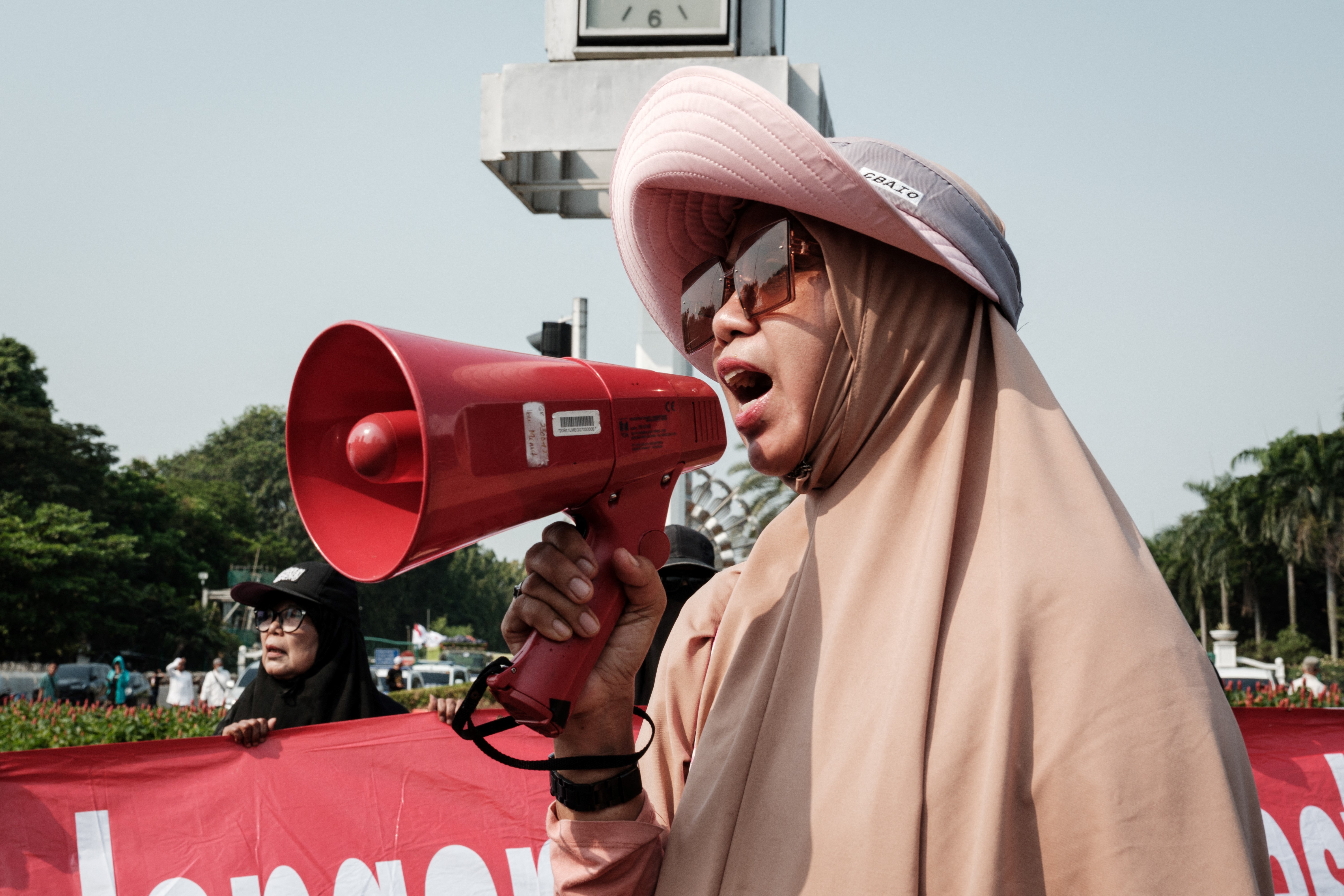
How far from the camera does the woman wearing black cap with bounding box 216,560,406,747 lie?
463cm

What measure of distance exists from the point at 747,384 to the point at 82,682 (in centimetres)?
3206

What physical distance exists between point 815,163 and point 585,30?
6639mm

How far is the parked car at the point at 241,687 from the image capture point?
558 centimetres

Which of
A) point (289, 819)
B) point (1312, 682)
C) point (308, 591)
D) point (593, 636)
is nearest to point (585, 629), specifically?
point (593, 636)

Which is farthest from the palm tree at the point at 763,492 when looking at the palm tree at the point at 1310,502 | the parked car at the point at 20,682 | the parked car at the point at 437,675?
the palm tree at the point at 1310,502

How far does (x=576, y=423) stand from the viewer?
1.40 metres

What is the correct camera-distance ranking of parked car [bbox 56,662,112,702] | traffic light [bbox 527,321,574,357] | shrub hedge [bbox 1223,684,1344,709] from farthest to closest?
parked car [bbox 56,662,112,702] → shrub hedge [bbox 1223,684,1344,709] → traffic light [bbox 527,321,574,357]

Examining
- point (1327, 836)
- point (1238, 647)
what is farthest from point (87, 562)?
point (1238, 647)

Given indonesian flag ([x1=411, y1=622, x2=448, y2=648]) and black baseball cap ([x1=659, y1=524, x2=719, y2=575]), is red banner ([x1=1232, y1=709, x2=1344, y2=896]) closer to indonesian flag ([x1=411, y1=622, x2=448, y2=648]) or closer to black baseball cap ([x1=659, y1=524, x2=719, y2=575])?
black baseball cap ([x1=659, y1=524, x2=719, y2=575])

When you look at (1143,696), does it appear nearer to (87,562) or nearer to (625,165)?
(625,165)

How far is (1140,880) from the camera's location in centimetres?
105

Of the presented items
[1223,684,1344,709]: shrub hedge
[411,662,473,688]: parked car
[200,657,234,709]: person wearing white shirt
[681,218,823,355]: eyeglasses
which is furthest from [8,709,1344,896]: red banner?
[411,662,473,688]: parked car

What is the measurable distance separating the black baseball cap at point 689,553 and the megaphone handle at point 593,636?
9.90 ft

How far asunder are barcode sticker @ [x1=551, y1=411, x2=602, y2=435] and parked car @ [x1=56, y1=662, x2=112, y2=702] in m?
29.5
